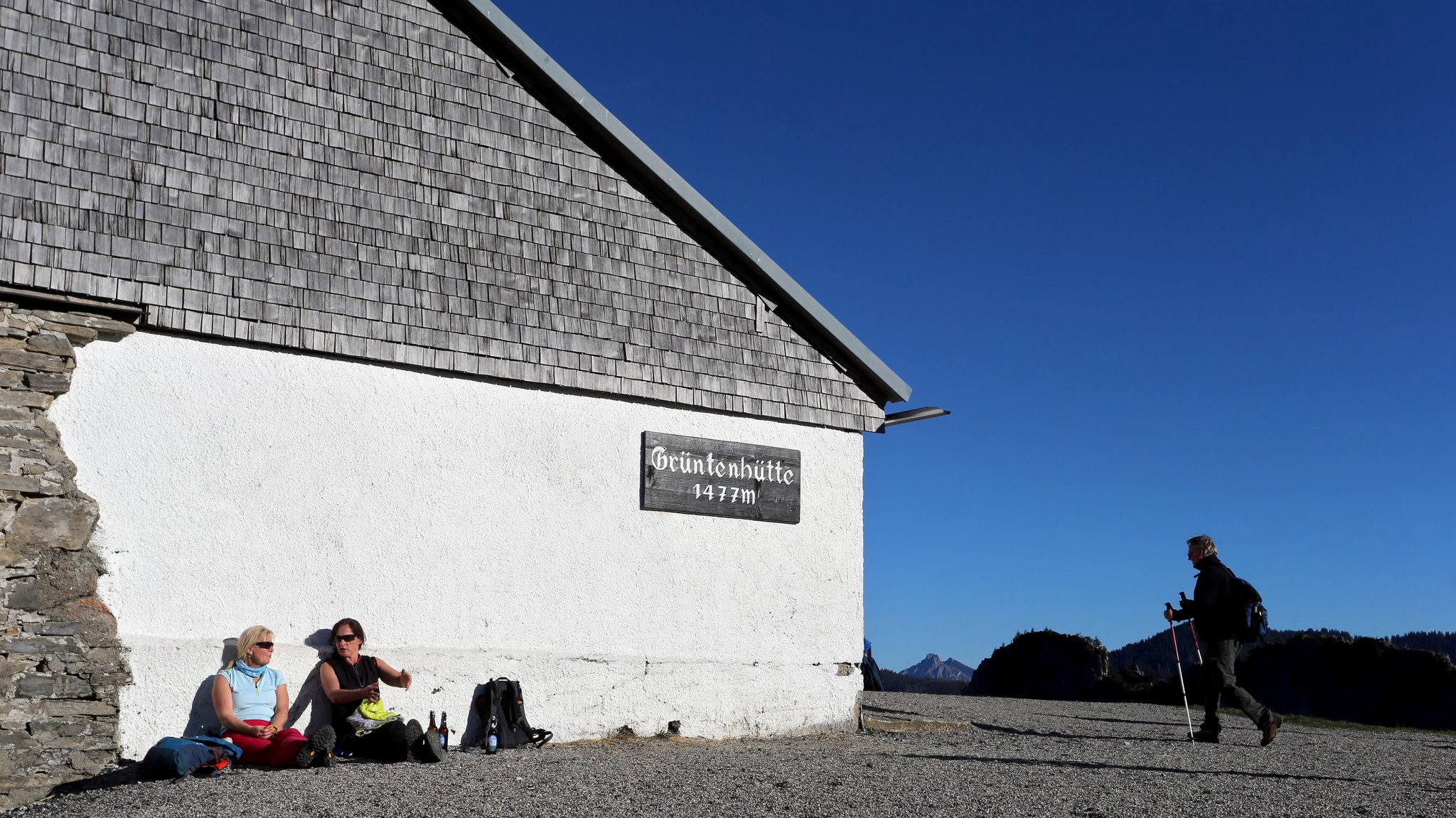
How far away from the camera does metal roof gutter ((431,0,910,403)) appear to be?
33.1 ft

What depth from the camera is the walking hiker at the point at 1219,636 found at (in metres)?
9.80

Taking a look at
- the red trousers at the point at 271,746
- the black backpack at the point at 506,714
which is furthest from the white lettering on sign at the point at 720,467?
the red trousers at the point at 271,746

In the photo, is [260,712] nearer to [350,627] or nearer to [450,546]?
[350,627]

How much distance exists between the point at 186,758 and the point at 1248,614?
8408 mm

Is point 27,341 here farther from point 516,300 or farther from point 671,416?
point 671,416

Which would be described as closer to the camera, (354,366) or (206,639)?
(206,639)

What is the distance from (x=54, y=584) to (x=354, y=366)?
8.34ft

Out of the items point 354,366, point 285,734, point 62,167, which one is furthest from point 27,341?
point 285,734

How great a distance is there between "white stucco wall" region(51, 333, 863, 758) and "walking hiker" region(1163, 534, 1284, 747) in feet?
10.3

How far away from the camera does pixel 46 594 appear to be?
7.43 metres

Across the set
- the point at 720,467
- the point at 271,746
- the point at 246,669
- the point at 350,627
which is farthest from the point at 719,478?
the point at 271,746

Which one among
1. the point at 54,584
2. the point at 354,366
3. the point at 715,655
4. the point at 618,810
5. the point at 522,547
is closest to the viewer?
the point at 618,810

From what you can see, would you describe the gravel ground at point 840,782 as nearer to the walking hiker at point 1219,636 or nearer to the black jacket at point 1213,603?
the walking hiker at point 1219,636

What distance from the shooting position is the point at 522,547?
9.42 m
